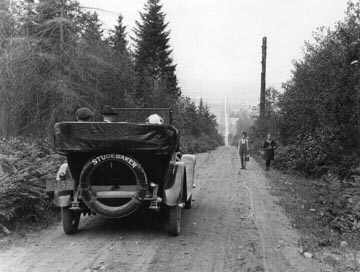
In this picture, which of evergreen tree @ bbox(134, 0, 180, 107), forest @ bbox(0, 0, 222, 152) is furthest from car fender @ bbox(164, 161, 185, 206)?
evergreen tree @ bbox(134, 0, 180, 107)

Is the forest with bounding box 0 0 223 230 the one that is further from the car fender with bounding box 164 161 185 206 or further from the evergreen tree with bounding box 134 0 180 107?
the evergreen tree with bounding box 134 0 180 107

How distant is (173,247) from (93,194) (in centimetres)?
145

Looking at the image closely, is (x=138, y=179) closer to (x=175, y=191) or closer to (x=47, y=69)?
(x=175, y=191)

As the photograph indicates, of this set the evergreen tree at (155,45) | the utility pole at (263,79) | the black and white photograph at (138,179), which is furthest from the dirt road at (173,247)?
the evergreen tree at (155,45)

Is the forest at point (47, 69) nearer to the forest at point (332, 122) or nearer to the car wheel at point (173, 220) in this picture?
the car wheel at point (173, 220)

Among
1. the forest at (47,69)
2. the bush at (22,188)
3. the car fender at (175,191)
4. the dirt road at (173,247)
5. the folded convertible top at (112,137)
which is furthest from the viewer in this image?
the forest at (47,69)

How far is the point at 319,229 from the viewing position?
24.5 ft

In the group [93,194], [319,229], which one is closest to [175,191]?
[93,194]

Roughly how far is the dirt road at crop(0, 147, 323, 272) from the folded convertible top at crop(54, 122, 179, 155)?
4.54 feet

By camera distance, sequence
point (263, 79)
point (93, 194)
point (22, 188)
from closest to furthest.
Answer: point (93, 194) < point (22, 188) < point (263, 79)

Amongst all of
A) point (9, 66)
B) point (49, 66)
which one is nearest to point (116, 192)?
point (9, 66)

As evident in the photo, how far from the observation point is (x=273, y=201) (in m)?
10.3

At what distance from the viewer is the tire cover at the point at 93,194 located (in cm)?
646

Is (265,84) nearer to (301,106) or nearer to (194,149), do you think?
(194,149)
